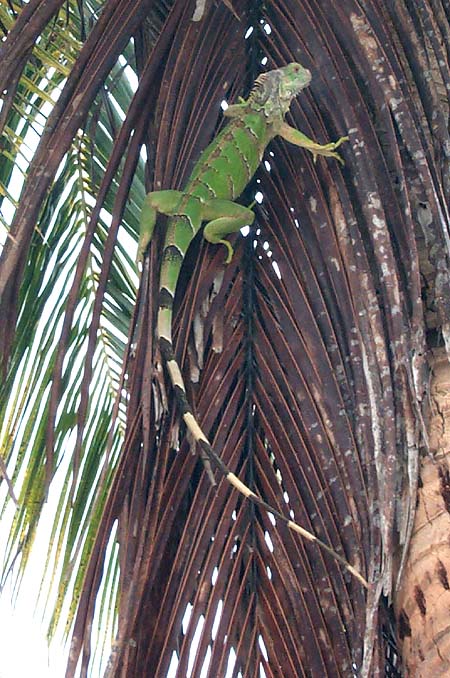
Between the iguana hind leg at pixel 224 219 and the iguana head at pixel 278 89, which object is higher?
the iguana head at pixel 278 89

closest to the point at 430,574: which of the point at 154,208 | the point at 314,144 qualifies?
the point at 314,144

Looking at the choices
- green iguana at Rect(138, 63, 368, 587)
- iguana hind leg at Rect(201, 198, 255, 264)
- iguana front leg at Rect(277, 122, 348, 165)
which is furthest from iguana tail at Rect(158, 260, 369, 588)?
iguana front leg at Rect(277, 122, 348, 165)

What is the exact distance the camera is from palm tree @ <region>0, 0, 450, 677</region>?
1833 millimetres

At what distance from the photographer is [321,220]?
7.05 ft

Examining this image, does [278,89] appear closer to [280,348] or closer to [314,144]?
[314,144]

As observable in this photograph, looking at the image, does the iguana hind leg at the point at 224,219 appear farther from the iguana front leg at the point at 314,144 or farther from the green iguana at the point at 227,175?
the iguana front leg at the point at 314,144

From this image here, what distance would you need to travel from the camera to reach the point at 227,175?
106 inches

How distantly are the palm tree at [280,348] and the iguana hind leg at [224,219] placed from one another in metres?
0.03

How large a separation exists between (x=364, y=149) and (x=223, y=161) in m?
0.67

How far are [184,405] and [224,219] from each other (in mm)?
679

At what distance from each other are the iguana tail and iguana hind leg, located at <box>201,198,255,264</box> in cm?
12

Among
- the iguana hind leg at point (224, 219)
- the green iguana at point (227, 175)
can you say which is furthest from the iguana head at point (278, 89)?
the iguana hind leg at point (224, 219)

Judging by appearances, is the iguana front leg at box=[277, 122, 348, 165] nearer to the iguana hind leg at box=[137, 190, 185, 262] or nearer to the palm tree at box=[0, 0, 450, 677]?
the palm tree at box=[0, 0, 450, 677]

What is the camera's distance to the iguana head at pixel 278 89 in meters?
2.27
